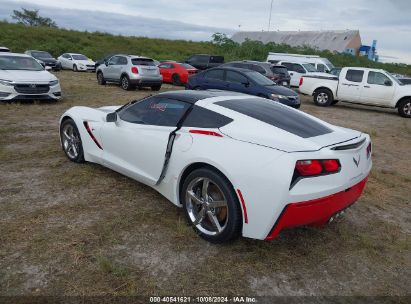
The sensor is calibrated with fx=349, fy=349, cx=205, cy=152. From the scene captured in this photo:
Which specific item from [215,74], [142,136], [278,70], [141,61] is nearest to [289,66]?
[278,70]

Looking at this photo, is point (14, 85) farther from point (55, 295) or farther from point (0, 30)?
point (0, 30)

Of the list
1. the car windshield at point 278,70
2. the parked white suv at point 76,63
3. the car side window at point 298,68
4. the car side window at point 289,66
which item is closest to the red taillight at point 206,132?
the car windshield at point 278,70

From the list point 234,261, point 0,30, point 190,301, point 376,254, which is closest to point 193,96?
point 234,261

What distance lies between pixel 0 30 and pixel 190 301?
4049 centimetres

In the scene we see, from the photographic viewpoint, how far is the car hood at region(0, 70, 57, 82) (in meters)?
9.96

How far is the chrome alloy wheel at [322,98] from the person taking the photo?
14922mm

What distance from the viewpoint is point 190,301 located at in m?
2.71

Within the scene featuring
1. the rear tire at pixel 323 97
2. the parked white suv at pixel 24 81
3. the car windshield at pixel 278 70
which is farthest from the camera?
the car windshield at pixel 278 70

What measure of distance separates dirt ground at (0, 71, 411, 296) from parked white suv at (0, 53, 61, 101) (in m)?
5.62

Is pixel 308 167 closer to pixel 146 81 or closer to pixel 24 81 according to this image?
pixel 24 81

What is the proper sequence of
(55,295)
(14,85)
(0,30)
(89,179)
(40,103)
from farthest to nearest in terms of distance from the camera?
(0,30) → (40,103) → (14,85) → (89,179) → (55,295)

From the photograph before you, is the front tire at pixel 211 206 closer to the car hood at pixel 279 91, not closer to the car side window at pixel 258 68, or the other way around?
the car hood at pixel 279 91

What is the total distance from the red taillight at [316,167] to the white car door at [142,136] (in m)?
1.49

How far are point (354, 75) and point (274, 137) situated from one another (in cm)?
1266
